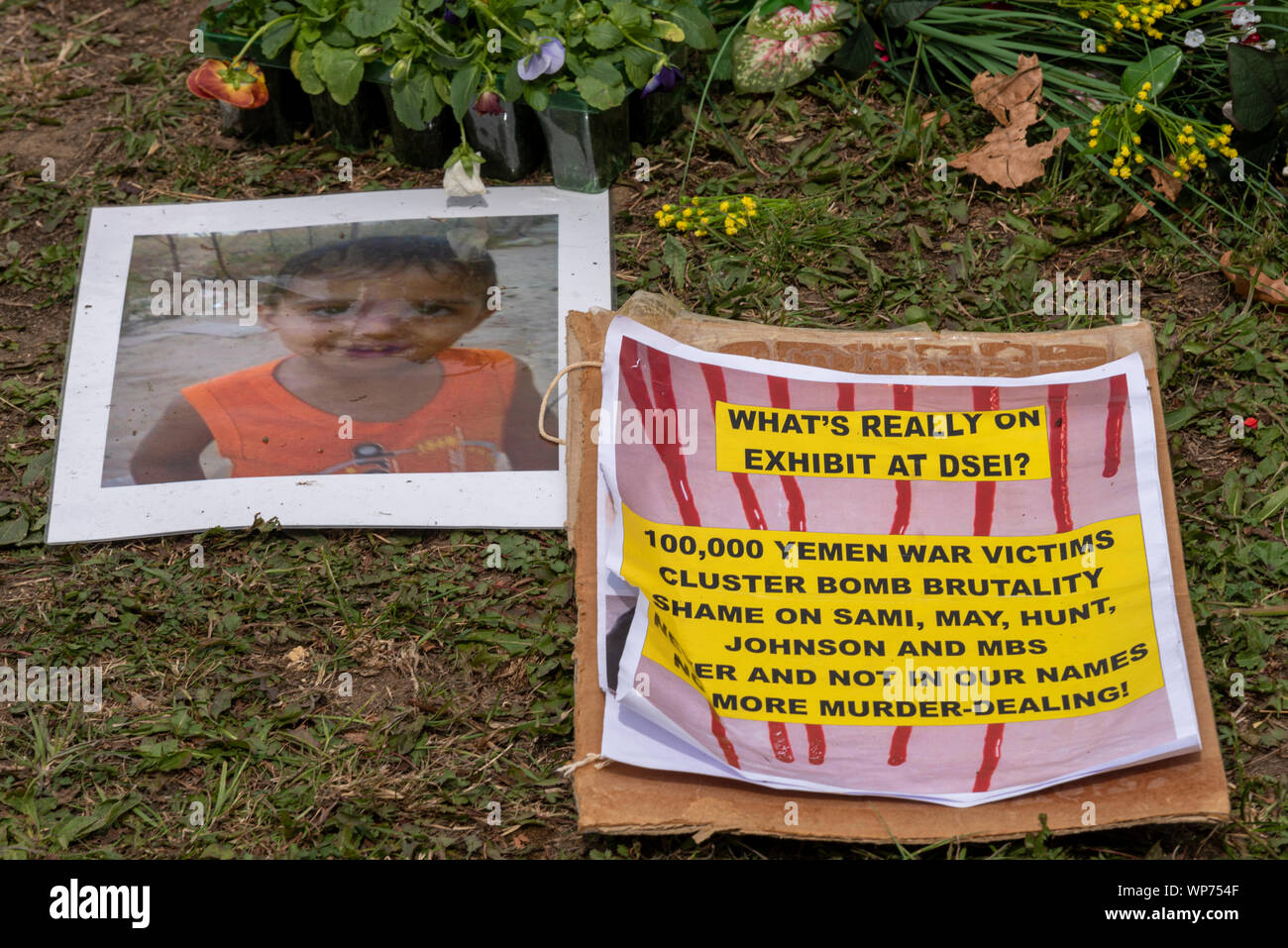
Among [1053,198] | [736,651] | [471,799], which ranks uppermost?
[1053,198]

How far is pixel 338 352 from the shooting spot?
164cm

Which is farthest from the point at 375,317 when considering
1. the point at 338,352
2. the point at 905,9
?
the point at 905,9

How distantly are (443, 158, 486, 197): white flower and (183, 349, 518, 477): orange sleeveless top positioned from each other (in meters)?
0.27

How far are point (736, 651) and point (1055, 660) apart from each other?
374 millimetres

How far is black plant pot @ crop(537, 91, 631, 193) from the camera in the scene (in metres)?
1.68

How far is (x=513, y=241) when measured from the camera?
5.67 feet

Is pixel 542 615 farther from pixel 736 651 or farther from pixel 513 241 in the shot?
pixel 513 241

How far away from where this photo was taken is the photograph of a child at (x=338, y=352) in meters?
1.56

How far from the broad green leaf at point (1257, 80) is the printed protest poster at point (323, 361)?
94 centimetres

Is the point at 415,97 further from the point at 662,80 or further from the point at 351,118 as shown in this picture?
the point at 662,80

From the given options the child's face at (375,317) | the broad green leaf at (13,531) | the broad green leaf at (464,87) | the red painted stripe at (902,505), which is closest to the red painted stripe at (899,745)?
the red painted stripe at (902,505)

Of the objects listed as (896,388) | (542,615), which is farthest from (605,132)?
(542,615)

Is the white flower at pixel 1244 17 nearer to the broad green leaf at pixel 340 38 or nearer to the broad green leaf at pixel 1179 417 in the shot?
the broad green leaf at pixel 1179 417
